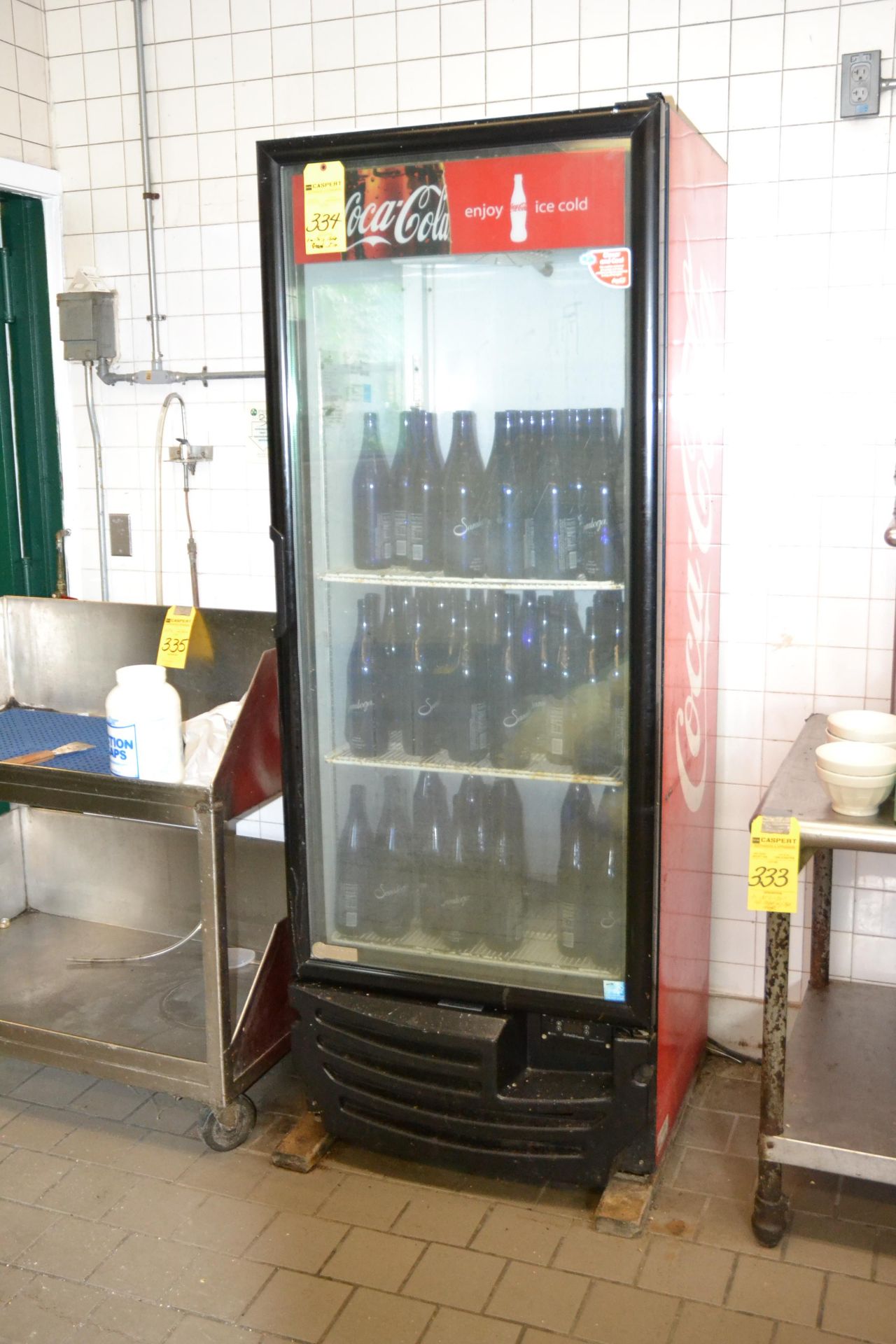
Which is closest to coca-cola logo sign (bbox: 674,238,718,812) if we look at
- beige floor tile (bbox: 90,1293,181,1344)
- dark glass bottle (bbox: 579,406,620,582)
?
dark glass bottle (bbox: 579,406,620,582)

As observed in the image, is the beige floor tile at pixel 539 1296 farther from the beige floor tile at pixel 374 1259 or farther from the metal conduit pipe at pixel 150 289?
the metal conduit pipe at pixel 150 289

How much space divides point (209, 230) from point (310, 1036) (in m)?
2.31

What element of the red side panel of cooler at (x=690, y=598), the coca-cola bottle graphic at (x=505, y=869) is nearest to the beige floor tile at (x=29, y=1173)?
the coca-cola bottle graphic at (x=505, y=869)

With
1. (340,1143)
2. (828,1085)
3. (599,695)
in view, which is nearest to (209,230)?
(599,695)

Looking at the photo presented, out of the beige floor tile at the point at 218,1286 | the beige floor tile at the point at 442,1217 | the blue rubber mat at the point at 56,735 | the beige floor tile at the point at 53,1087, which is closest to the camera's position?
the beige floor tile at the point at 218,1286

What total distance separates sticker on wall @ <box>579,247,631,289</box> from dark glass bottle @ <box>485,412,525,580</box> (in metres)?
0.39

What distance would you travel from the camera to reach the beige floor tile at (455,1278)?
2.35 m

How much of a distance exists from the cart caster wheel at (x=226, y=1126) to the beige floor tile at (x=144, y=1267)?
331mm

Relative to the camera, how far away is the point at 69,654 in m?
3.51

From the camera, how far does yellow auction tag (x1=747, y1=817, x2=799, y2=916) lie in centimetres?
224

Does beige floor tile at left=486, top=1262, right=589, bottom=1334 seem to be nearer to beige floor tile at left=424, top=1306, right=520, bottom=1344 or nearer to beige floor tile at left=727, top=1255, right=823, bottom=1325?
beige floor tile at left=424, top=1306, right=520, bottom=1344

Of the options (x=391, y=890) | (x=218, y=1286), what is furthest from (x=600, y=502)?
(x=218, y=1286)

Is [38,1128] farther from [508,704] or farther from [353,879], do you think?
[508,704]

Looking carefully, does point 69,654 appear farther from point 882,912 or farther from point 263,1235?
point 882,912
